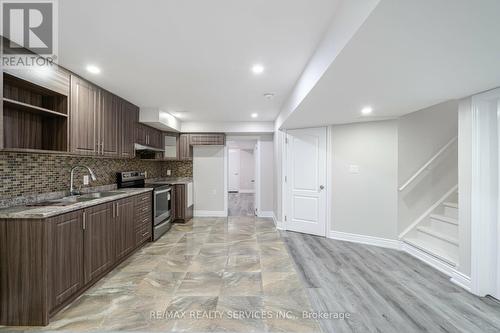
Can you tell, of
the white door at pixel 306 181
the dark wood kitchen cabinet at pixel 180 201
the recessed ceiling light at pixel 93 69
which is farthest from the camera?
the dark wood kitchen cabinet at pixel 180 201

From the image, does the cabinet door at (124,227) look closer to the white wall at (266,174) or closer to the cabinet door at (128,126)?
the cabinet door at (128,126)

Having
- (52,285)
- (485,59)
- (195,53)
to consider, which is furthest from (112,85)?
(485,59)

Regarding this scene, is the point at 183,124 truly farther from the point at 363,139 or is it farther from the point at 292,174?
the point at 363,139

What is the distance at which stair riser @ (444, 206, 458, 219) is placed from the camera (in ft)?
10.6

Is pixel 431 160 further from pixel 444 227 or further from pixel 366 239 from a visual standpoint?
pixel 366 239

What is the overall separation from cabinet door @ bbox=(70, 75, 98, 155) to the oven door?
1434mm

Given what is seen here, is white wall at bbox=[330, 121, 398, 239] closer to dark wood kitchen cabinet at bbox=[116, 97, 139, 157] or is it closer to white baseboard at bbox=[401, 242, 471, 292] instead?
white baseboard at bbox=[401, 242, 471, 292]

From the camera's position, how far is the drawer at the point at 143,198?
331cm

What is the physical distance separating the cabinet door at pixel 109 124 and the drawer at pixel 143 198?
749mm

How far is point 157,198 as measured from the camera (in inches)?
157

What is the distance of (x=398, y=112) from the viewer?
10.6ft

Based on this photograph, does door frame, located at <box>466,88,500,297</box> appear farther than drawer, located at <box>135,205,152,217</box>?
No

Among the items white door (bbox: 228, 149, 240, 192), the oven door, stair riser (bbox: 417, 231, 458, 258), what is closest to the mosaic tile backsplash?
the oven door

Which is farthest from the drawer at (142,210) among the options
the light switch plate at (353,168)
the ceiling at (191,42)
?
the light switch plate at (353,168)
